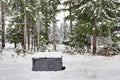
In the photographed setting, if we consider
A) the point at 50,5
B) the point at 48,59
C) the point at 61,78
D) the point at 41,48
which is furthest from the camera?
the point at 50,5

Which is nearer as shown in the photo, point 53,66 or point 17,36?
point 53,66

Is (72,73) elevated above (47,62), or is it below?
below

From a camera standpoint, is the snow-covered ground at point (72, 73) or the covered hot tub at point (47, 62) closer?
the snow-covered ground at point (72, 73)

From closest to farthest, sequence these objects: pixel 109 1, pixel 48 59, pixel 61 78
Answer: pixel 61 78 → pixel 48 59 → pixel 109 1

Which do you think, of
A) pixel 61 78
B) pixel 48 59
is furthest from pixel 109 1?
pixel 61 78

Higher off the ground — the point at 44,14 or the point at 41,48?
the point at 44,14

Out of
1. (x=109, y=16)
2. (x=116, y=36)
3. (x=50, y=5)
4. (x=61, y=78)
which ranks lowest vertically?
(x=61, y=78)

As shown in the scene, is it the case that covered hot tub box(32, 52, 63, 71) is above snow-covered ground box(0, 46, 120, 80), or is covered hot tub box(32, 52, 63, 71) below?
above

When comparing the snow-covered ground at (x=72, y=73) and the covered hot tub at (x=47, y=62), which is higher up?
the covered hot tub at (x=47, y=62)

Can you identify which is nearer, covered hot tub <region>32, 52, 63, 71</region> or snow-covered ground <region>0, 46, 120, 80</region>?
snow-covered ground <region>0, 46, 120, 80</region>

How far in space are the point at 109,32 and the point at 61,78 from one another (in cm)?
1467

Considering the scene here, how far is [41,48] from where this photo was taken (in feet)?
117

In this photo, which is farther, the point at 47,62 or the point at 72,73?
the point at 47,62

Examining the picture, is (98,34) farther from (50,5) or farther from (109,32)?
(50,5)
